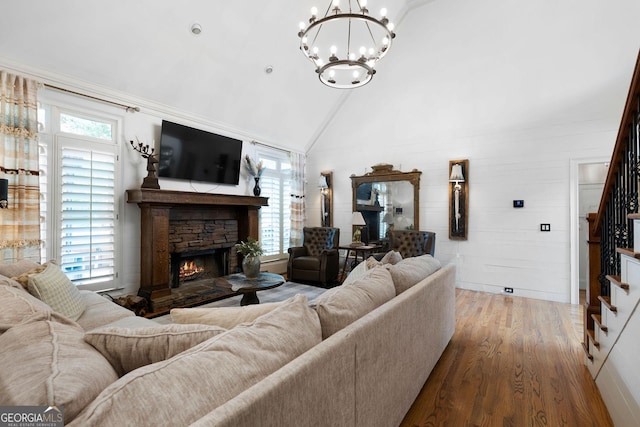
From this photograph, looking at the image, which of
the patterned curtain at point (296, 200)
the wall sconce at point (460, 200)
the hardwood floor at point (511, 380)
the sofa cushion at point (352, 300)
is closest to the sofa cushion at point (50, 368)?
the sofa cushion at point (352, 300)

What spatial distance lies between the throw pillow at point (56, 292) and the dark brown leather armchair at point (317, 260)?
331 centimetres

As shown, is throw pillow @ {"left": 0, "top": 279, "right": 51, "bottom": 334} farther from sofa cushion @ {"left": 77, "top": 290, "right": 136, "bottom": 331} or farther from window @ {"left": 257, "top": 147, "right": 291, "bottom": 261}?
window @ {"left": 257, "top": 147, "right": 291, "bottom": 261}

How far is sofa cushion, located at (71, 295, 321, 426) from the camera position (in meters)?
0.62

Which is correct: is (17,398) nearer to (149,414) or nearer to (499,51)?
(149,414)

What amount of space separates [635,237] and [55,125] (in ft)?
16.8

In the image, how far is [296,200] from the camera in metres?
6.53

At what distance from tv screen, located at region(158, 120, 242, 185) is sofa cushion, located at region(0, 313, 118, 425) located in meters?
3.74

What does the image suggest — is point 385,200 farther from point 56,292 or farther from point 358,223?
point 56,292

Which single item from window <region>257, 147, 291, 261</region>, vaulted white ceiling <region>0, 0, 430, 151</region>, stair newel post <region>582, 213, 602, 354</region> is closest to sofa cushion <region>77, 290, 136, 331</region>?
vaulted white ceiling <region>0, 0, 430, 151</region>

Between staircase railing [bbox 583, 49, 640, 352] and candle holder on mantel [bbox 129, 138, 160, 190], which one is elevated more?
candle holder on mantel [bbox 129, 138, 160, 190]

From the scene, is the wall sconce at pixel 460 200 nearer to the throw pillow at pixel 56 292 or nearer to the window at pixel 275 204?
the window at pixel 275 204

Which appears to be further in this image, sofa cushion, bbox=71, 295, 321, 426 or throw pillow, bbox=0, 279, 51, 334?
throw pillow, bbox=0, 279, 51, 334

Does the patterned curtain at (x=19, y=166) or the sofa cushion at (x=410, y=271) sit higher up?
the patterned curtain at (x=19, y=166)

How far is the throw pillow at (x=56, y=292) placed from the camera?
6.49 ft
